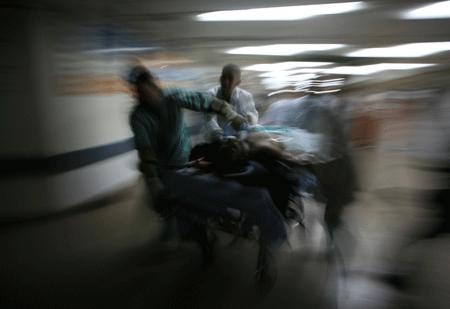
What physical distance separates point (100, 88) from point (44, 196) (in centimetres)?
75

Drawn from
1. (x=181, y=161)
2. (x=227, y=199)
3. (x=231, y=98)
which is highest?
(x=231, y=98)

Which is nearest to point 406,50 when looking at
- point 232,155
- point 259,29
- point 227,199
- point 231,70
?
point 259,29

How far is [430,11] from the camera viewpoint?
63.5 inches

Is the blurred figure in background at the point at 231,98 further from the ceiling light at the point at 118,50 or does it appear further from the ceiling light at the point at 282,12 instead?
the ceiling light at the point at 118,50

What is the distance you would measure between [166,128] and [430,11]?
140 cm

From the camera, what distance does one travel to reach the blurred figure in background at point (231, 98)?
1.60 metres

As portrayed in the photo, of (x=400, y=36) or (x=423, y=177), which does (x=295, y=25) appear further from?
(x=423, y=177)

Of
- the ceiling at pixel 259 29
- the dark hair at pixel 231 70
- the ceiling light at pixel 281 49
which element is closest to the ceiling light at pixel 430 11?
the ceiling at pixel 259 29

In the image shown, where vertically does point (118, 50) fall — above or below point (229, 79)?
above

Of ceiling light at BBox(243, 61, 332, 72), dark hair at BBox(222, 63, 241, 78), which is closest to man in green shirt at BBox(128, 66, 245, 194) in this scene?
dark hair at BBox(222, 63, 241, 78)

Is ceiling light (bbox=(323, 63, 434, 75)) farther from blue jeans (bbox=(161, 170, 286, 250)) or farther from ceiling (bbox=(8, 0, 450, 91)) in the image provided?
blue jeans (bbox=(161, 170, 286, 250))

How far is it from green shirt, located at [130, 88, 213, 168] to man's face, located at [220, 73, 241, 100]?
153 millimetres

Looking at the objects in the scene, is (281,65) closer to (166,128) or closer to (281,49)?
(281,49)

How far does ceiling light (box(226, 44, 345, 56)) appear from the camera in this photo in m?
1.57
